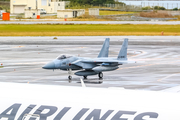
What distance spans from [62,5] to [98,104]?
6719 inches

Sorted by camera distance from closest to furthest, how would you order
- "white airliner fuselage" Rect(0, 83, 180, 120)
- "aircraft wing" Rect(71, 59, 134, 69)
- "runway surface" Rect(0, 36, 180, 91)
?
"white airliner fuselage" Rect(0, 83, 180, 120)
"runway surface" Rect(0, 36, 180, 91)
"aircraft wing" Rect(71, 59, 134, 69)

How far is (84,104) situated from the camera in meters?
7.77

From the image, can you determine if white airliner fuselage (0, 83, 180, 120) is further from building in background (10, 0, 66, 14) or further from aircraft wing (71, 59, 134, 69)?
building in background (10, 0, 66, 14)

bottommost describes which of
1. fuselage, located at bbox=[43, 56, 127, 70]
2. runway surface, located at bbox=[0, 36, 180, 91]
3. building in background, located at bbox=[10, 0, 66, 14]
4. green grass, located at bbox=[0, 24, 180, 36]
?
runway surface, located at bbox=[0, 36, 180, 91]

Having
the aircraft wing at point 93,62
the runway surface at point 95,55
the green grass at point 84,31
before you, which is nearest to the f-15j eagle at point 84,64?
the aircraft wing at point 93,62

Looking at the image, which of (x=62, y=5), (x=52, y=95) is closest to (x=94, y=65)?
(x=52, y=95)

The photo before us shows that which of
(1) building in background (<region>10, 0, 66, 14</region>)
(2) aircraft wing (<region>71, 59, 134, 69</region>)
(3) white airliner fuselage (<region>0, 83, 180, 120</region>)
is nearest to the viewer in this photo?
(3) white airliner fuselage (<region>0, 83, 180, 120</region>)

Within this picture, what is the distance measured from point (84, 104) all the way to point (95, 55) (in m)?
36.5

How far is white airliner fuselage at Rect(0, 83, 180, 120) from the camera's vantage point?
23.7ft

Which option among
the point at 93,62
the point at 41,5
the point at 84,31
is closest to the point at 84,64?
the point at 93,62

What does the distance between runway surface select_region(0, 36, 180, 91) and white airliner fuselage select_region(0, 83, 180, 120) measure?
647 inches

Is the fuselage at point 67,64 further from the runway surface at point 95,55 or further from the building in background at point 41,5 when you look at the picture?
the building in background at point 41,5

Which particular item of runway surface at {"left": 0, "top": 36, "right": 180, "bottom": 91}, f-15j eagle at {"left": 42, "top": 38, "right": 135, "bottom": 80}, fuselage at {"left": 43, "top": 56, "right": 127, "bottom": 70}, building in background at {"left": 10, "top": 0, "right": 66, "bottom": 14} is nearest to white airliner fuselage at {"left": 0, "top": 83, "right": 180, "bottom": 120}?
runway surface at {"left": 0, "top": 36, "right": 180, "bottom": 91}

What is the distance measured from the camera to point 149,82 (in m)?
26.7
